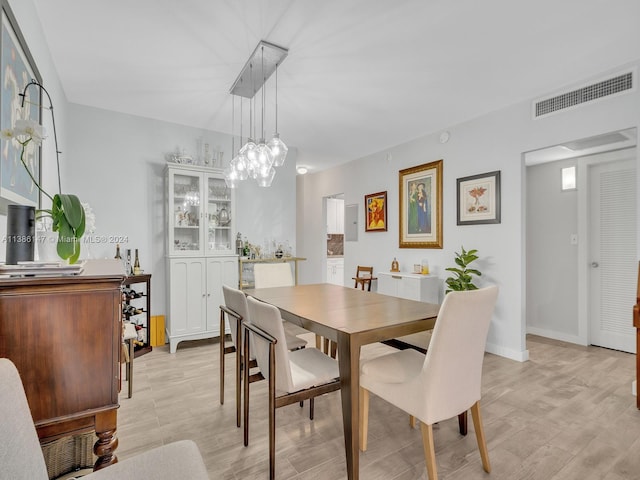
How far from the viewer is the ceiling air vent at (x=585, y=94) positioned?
263cm

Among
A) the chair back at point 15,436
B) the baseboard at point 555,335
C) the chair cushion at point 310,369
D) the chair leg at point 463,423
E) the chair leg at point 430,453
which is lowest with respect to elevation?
the baseboard at point 555,335

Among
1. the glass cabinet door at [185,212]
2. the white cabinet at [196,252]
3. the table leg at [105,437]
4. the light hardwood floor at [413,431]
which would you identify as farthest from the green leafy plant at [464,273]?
the table leg at [105,437]

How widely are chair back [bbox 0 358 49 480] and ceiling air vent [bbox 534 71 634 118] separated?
157 inches

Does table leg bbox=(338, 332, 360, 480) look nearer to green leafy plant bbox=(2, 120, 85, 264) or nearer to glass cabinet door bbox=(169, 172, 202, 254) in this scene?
green leafy plant bbox=(2, 120, 85, 264)

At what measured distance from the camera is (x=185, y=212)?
12.5 feet

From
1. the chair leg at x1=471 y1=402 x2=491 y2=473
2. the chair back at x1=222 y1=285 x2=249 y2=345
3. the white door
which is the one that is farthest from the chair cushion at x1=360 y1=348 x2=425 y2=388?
the white door

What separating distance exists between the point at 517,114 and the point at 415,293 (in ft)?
7.25

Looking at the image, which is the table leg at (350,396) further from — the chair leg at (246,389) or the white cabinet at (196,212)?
the white cabinet at (196,212)

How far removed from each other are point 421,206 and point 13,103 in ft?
13.0


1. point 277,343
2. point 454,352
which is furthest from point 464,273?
point 277,343

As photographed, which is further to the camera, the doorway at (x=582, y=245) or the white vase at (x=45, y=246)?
the doorway at (x=582, y=245)

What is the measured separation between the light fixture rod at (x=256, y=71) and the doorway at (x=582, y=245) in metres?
2.87

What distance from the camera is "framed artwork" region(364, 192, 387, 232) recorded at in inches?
193

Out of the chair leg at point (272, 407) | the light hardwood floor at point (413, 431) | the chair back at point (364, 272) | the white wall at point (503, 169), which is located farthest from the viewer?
the chair back at point (364, 272)
